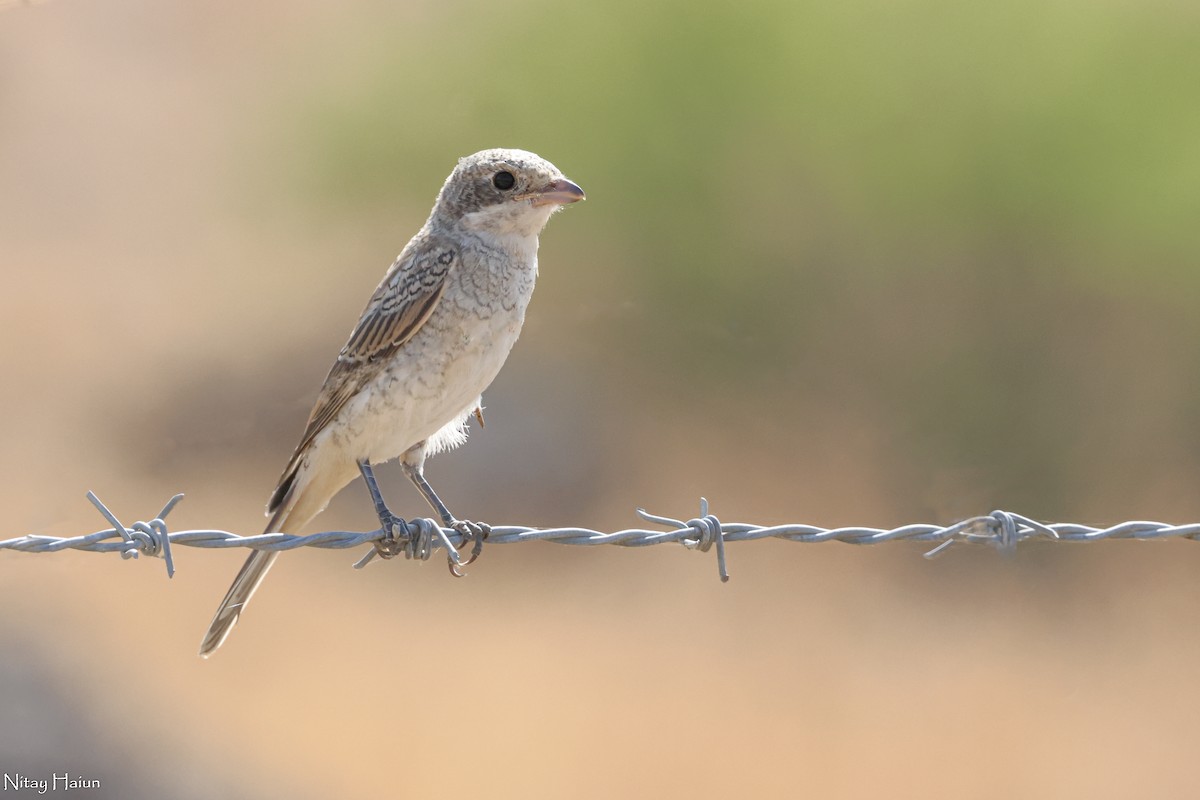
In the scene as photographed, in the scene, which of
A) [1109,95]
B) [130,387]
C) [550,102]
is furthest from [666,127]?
[130,387]

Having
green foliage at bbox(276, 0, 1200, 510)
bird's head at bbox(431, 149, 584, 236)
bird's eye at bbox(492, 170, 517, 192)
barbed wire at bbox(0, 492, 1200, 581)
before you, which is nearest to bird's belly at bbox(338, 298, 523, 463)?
bird's head at bbox(431, 149, 584, 236)

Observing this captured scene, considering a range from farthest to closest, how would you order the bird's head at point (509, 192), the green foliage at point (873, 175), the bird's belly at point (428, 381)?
the green foliage at point (873, 175), the bird's head at point (509, 192), the bird's belly at point (428, 381)

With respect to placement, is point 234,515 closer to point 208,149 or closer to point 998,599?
point 998,599

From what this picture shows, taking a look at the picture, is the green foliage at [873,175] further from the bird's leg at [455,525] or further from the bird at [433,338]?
the bird at [433,338]

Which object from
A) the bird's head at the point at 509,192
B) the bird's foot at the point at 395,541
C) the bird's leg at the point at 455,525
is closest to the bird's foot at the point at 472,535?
the bird's leg at the point at 455,525

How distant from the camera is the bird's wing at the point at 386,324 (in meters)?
5.51

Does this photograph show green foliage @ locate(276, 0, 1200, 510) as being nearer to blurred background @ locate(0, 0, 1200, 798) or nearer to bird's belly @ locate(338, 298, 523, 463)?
blurred background @ locate(0, 0, 1200, 798)

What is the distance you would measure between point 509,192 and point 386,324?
726mm

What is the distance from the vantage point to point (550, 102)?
1628 centimetres

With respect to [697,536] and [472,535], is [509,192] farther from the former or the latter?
[697,536]

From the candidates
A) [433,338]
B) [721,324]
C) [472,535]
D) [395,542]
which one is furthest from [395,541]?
[721,324]

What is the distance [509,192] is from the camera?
5.64 meters

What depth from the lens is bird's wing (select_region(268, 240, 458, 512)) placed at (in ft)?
18.1

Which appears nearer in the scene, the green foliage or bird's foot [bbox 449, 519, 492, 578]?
bird's foot [bbox 449, 519, 492, 578]
